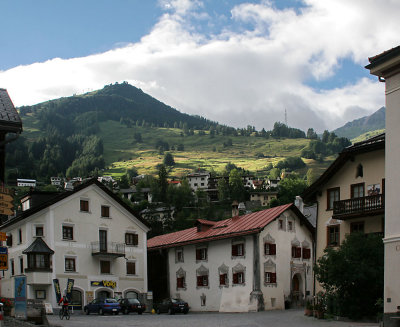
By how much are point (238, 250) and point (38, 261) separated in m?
18.0

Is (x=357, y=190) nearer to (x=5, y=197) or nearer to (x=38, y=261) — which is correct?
(x=5, y=197)

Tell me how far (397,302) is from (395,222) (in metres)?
3.53

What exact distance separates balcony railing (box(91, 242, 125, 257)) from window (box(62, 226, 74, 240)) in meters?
2.41

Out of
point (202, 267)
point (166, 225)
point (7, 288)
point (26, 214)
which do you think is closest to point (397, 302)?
point (202, 267)

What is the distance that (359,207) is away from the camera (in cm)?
4075

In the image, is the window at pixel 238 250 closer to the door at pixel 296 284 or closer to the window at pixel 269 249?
the window at pixel 269 249

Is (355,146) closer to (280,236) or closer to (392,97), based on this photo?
(392,97)

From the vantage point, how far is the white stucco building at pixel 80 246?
190 ft

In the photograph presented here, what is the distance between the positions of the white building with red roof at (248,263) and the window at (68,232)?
34.8 ft

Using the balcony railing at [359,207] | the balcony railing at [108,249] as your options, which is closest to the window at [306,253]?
the balcony railing at [108,249]

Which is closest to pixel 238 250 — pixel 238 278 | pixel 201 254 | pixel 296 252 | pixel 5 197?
pixel 238 278

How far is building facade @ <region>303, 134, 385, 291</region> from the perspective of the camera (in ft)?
133

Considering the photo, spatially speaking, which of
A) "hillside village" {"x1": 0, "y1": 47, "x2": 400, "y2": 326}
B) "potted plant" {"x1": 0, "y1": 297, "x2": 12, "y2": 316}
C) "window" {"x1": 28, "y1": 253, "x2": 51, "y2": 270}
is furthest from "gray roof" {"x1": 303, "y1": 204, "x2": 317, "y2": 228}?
"potted plant" {"x1": 0, "y1": 297, "x2": 12, "y2": 316}

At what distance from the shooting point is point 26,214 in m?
58.1
